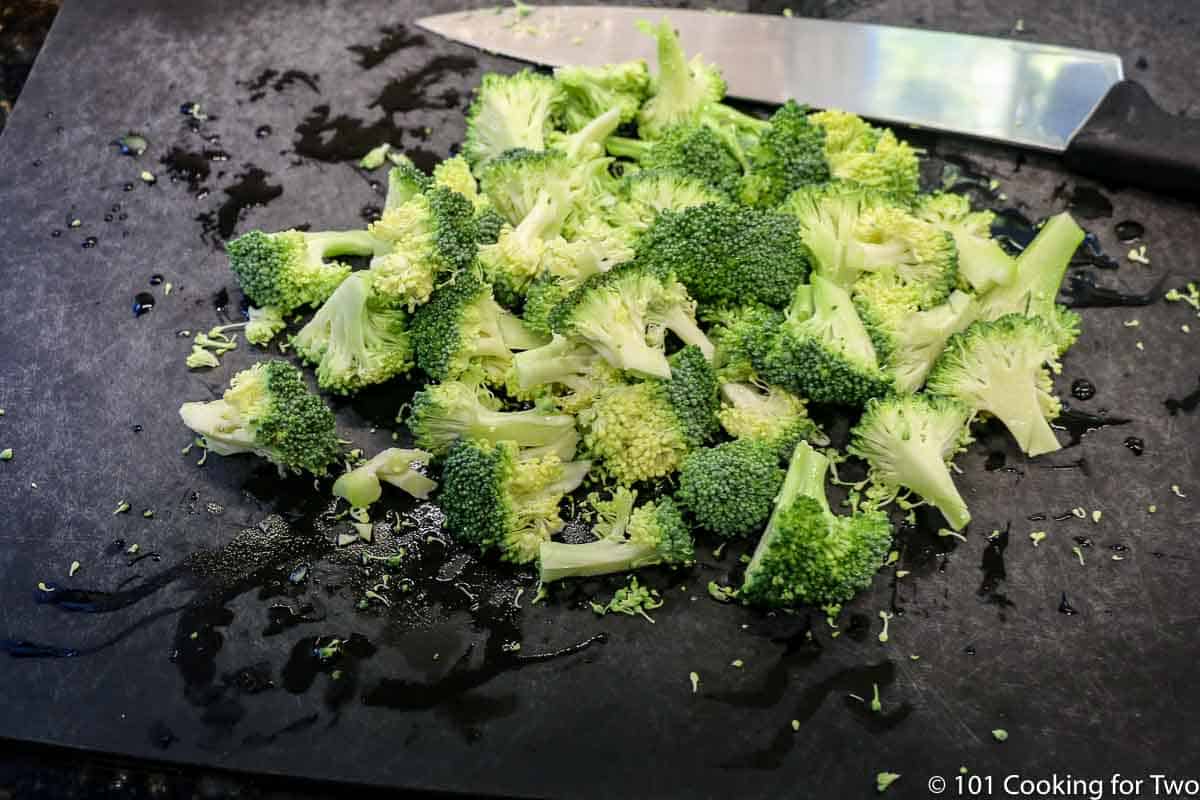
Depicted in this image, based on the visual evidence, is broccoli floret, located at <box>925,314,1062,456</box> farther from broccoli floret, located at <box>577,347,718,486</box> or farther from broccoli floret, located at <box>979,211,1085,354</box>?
broccoli floret, located at <box>577,347,718,486</box>

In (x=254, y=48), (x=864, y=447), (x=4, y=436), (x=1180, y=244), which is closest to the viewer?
(x=864, y=447)

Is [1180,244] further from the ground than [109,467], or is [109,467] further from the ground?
[1180,244]

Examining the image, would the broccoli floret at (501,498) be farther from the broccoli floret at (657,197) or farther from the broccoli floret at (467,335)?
the broccoli floret at (657,197)

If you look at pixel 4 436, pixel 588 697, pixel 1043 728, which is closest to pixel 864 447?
pixel 1043 728

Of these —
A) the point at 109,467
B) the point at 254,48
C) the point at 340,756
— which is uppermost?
the point at 254,48

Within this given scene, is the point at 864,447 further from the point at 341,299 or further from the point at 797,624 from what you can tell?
the point at 341,299

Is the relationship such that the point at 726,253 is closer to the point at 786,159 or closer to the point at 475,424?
the point at 786,159
